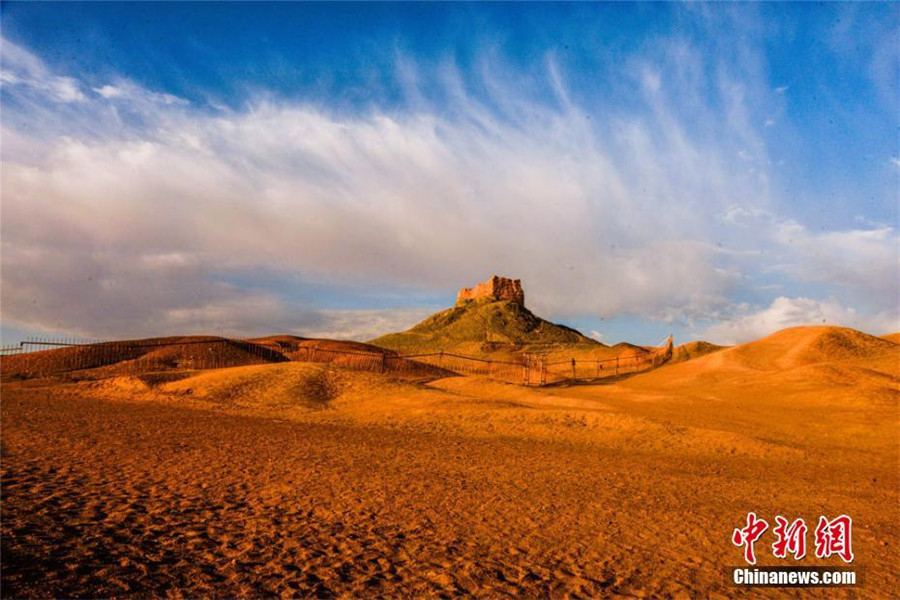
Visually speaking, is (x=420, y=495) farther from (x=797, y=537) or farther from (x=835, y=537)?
(x=835, y=537)

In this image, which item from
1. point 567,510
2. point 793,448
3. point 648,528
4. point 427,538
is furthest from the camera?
point 793,448

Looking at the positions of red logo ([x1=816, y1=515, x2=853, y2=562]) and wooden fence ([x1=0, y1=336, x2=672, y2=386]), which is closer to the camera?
red logo ([x1=816, y1=515, x2=853, y2=562])

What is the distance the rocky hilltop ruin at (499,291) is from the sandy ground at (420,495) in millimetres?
109403

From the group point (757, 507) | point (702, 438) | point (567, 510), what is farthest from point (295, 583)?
point (702, 438)

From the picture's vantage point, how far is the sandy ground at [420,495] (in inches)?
238

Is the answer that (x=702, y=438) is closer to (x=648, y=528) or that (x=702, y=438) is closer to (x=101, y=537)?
(x=648, y=528)

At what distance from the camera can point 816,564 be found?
297 inches

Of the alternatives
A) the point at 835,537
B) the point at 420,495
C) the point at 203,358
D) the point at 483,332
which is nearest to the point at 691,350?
the point at 483,332

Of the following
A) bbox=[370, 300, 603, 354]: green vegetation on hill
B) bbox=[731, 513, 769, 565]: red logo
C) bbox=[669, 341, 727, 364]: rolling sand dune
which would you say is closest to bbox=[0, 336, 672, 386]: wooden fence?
bbox=[669, 341, 727, 364]: rolling sand dune

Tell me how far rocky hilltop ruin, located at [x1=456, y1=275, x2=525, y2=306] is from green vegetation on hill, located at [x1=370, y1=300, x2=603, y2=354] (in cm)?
318

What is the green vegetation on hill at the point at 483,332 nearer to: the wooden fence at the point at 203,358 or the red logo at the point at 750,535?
the wooden fence at the point at 203,358

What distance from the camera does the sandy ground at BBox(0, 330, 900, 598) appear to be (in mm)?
6039

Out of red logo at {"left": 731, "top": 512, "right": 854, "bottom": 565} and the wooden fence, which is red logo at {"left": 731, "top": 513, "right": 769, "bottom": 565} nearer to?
red logo at {"left": 731, "top": 512, "right": 854, "bottom": 565}

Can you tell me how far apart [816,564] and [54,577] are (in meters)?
9.56
